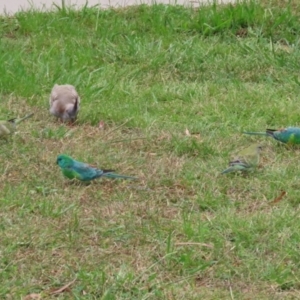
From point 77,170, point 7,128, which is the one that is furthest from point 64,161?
point 7,128

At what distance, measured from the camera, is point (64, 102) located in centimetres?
648

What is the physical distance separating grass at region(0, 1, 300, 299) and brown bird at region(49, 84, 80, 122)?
9 centimetres

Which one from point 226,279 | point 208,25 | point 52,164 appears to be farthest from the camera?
point 208,25

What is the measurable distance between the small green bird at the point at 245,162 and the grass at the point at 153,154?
0.20 feet

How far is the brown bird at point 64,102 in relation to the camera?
6508 millimetres

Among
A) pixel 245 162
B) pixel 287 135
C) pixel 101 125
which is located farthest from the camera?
pixel 101 125

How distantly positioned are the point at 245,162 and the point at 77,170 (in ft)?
3.23

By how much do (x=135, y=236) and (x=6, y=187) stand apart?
0.94 meters

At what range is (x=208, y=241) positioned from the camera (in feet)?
16.0

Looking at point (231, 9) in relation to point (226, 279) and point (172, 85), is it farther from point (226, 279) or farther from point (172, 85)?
point (226, 279)

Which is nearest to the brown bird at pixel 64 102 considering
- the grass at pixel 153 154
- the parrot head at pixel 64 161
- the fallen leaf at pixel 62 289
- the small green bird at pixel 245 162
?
the grass at pixel 153 154

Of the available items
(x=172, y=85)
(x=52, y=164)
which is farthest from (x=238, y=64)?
(x=52, y=164)

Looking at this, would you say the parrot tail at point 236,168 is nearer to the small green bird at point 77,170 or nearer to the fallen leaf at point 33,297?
the small green bird at point 77,170

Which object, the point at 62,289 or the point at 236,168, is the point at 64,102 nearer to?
the point at 236,168
